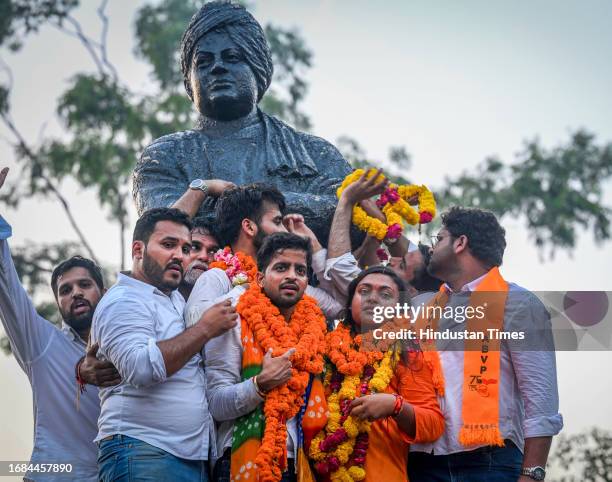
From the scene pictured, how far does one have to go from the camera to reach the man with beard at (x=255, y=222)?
6.54 m

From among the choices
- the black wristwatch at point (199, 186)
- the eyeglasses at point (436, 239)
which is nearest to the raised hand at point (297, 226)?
the black wristwatch at point (199, 186)

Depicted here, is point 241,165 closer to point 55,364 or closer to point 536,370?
point 55,364

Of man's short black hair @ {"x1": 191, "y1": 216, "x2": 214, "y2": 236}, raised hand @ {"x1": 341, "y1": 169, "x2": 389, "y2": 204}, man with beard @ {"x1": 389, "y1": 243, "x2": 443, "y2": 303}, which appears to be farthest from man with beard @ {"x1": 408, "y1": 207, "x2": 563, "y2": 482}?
man's short black hair @ {"x1": 191, "y1": 216, "x2": 214, "y2": 236}

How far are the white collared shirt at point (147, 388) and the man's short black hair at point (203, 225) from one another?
3.74 ft

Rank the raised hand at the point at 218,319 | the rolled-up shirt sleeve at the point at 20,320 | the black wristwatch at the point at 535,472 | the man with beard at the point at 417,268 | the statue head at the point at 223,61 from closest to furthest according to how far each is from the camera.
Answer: the raised hand at the point at 218,319 < the black wristwatch at the point at 535,472 < the rolled-up shirt sleeve at the point at 20,320 < the man with beard at the point at 417,268 < the statue head at the point at 223,61

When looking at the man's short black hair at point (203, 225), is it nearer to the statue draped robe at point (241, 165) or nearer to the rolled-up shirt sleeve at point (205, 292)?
the statue draped robe at point (241, 165)

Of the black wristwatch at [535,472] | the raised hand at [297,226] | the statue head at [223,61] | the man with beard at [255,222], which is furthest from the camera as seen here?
the statue head at [223,61]

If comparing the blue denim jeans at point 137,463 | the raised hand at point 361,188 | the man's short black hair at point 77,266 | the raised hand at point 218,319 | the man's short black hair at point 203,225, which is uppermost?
the raised hand at point 361,188

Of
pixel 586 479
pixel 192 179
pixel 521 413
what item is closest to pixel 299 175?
pixel 192 179

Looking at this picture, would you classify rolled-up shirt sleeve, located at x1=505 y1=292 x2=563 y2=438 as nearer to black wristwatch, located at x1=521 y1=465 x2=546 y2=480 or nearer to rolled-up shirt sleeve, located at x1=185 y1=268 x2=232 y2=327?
black wristwatch, located at x1=521 y1=465 x2=546 y2=480

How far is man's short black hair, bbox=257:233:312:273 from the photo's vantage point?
239 inches

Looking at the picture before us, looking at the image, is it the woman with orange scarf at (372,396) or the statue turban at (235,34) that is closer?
the woman with orange scarf at (372,396)

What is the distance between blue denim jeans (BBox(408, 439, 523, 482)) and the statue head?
307 cm

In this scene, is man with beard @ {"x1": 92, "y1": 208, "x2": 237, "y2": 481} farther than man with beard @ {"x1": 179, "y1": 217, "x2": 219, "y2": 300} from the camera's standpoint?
No
